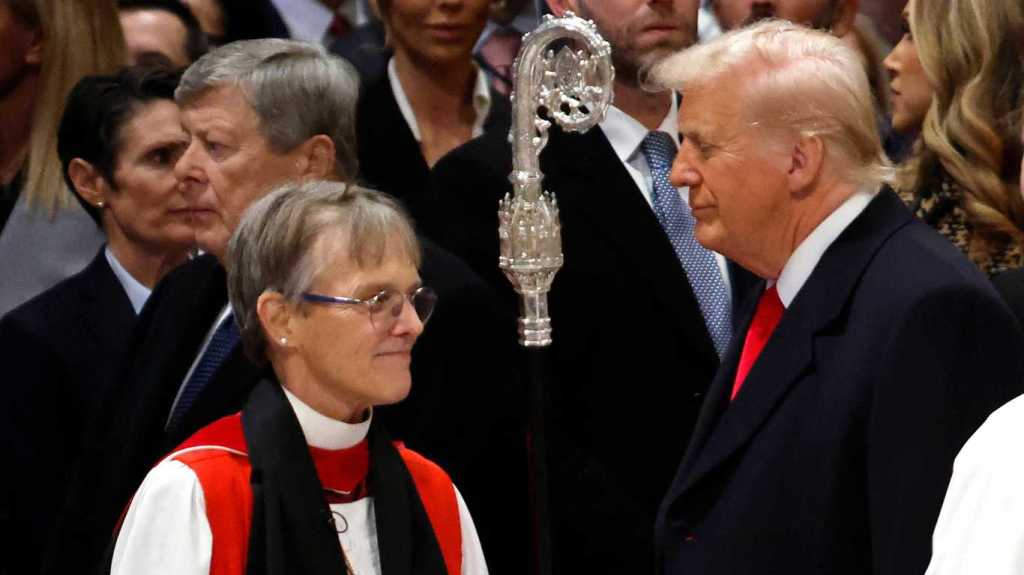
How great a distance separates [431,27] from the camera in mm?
5508

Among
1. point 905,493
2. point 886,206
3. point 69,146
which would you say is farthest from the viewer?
point 69,146

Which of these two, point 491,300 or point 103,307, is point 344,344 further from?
point 103,307

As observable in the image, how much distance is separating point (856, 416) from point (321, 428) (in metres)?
0.93

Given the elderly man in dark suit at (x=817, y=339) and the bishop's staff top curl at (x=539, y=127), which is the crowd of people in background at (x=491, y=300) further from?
the bishop's staff top curl at (x=539, y=127)

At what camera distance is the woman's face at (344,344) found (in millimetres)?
3564

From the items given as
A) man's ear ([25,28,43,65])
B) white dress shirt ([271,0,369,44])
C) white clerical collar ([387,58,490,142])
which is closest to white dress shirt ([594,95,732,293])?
white clerical collar ([387,58,490,142])

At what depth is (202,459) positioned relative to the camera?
3.46 metres

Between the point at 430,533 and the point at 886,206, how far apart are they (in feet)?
3.37

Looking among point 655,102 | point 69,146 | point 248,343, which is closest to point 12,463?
point 69,146

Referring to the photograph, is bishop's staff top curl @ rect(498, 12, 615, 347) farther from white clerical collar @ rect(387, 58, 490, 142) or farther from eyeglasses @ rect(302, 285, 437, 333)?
white clerical collar @ rect(387, 58, 490, 142)

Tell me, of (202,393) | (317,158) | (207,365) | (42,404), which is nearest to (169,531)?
(202,393)

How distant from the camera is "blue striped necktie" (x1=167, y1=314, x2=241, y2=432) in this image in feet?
14.4

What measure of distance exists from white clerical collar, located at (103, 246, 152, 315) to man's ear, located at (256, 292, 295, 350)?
143 centimetres

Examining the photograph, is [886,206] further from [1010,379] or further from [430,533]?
[430,533]
